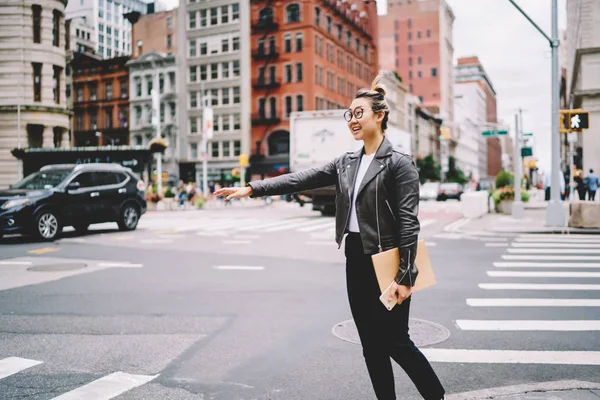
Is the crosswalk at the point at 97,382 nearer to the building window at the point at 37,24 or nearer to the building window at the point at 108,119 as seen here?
the building window at the point at 37,24

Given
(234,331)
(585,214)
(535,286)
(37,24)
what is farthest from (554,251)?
(37,24)

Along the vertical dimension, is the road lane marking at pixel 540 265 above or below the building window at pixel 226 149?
below

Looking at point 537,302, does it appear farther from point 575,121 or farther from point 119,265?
point 575,121

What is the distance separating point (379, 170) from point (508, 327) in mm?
3547

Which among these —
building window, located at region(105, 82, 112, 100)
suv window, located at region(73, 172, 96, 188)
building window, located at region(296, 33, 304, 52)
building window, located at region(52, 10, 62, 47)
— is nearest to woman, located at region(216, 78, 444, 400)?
building window, located at region(52, 10, 62, 47)

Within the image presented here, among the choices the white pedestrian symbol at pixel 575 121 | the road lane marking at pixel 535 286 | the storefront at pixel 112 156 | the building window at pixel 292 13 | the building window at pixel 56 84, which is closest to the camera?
the road lane marking at pixel 535 286

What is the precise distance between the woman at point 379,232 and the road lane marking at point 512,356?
1686mm

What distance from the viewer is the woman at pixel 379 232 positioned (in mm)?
Result: 3252

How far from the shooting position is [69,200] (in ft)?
50.0

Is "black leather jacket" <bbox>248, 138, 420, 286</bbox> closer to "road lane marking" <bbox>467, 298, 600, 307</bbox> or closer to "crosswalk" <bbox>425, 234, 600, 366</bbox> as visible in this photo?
"crosswalk" <bbox>425, 234, 600, 366</bbox>

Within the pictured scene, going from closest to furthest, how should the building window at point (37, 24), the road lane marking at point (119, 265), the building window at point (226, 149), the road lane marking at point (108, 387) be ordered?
1. the road lane marking at point (108, 387)
2. the road lane marking at point (119, 265)
3. the building window at point (37, 24)
4. the building window at point (226, 149)

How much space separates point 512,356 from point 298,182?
271 cm

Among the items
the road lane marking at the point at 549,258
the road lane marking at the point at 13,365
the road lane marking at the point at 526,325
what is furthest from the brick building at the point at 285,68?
the road lane marking at the point at 13,365

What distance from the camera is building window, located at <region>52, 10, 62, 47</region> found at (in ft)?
43.1
